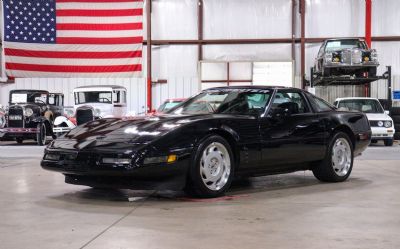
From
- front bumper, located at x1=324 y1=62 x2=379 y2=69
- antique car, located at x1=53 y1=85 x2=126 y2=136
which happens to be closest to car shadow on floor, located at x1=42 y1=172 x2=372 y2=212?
front bumper, located at x1=324 y1=62 x2=379 y2=69

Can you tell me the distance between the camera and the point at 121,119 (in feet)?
19.0

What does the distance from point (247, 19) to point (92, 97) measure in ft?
24.1

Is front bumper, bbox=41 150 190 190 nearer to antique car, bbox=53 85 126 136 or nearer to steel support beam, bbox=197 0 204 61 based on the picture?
antique car, bbox=53 85 126 136

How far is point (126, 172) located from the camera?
482 cm

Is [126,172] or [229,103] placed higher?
[229,103]

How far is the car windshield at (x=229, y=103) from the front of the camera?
596cm

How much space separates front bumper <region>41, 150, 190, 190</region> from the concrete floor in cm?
20

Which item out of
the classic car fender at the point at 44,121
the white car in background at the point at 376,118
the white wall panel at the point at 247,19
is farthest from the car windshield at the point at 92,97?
the white car in background at the point at 376,118

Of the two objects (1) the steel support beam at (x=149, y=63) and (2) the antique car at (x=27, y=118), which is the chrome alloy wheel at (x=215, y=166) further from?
(1) the steel support beam at (x=149, y=63)

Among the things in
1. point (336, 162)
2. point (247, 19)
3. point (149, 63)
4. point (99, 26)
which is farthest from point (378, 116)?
point (99, 26)

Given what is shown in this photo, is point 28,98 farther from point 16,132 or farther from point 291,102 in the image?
point 291,102

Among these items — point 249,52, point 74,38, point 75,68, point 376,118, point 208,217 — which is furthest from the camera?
point 75,68

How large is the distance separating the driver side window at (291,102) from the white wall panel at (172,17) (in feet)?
48.7

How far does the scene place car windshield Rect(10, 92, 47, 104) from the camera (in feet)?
56.2
